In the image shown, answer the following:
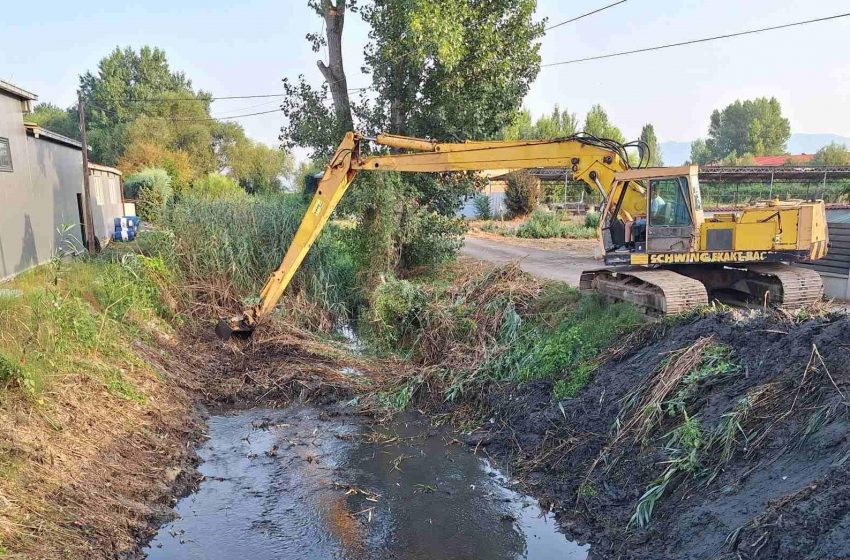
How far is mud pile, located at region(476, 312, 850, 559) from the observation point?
167 inches

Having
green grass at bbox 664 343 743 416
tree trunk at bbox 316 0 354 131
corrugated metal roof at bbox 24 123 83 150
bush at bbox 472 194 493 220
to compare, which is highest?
tree trunk at bbox 316 0 354 131

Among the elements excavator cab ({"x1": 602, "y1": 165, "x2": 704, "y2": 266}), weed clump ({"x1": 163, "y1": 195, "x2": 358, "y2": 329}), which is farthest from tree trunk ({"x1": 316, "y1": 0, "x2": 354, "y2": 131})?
excavator cab ({"x1": 602, "y1": 165, "x2": 704, "y2": 266})

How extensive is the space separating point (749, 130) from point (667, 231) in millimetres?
98499

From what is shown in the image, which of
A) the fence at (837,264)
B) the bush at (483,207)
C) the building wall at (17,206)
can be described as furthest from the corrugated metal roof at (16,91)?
the bush at (483,207)

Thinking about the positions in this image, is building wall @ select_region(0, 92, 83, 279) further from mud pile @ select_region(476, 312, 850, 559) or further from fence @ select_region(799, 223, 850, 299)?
fence @ select_region(799, 223, 850, 299)

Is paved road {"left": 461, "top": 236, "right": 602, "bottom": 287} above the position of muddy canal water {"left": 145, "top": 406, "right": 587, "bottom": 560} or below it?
above

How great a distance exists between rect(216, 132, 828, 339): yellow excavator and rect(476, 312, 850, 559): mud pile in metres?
1.54

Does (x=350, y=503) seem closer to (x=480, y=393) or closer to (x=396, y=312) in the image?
(x=480, y=393)

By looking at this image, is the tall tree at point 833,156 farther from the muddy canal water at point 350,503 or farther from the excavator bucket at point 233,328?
the muddy canal water at point 350,503

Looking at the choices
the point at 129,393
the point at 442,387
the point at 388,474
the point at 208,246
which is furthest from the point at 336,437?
the point at 208,246

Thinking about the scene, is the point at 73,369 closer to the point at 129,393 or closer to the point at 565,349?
the point at 129,393

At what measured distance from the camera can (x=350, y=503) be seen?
20.9ft

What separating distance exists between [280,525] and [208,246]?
327 inches

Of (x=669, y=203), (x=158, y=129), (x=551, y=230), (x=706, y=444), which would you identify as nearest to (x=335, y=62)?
(x=669, y=203)
